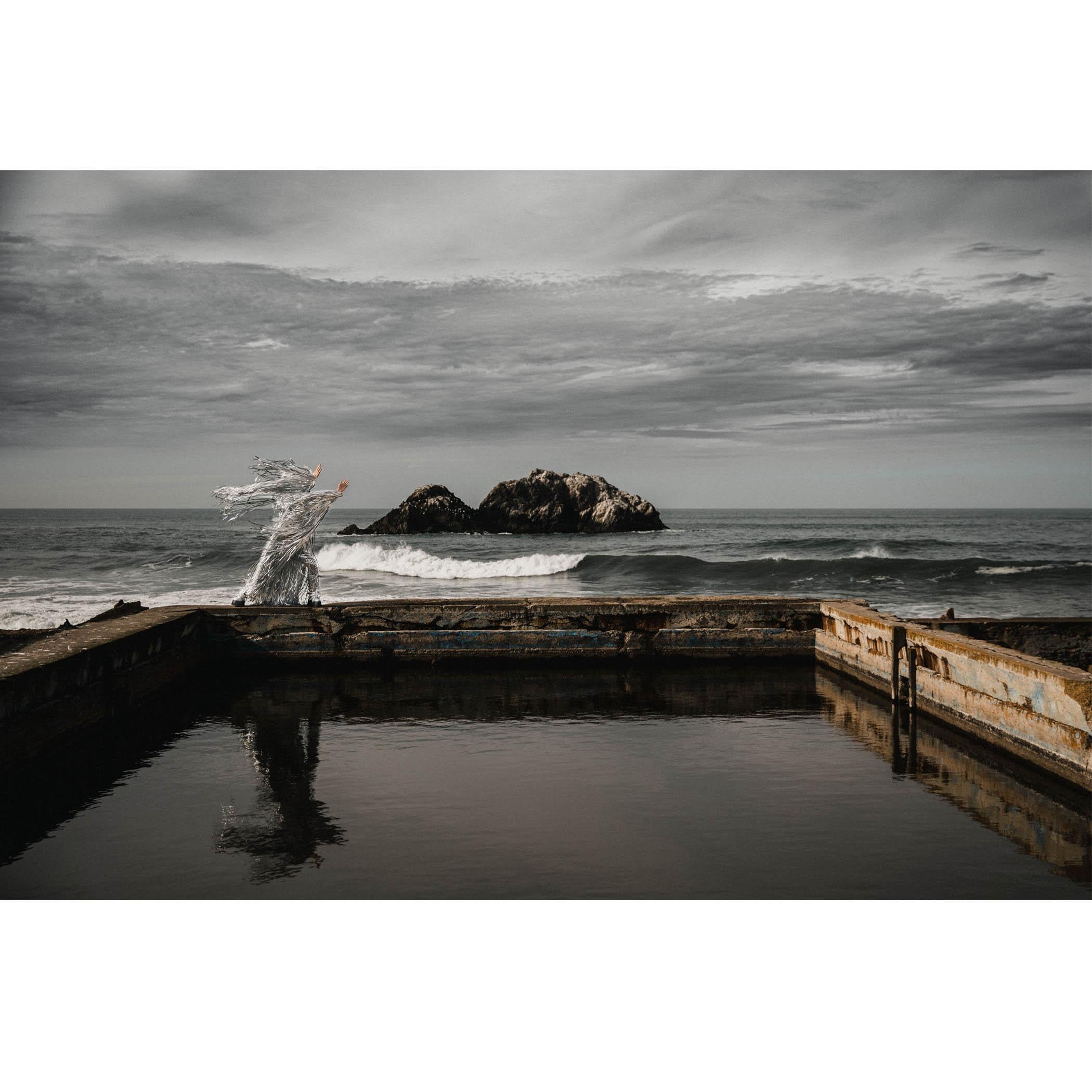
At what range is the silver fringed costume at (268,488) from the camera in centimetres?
1094

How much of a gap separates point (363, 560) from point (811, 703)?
24267 mm

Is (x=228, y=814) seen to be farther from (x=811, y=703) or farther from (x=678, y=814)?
(x=811, y=703)

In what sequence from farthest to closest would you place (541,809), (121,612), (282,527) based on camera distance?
1. (282,527)
2. (121,612)
3. (541,809)

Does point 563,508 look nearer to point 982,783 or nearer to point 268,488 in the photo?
point 268,488

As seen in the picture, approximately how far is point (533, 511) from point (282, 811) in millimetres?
51236

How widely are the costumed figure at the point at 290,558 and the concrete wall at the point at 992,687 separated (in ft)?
20.4

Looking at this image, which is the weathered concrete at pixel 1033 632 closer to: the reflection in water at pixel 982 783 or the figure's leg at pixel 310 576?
the reflection in water at pixel 982 783

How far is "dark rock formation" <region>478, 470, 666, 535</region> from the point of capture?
5547 centimetres

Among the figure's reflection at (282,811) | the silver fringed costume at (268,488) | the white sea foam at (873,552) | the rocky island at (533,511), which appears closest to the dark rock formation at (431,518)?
the rocky island at (533,511)

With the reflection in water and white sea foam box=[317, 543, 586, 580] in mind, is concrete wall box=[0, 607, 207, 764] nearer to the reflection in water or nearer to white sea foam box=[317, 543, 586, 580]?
the reflection in water

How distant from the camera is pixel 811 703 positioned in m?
7.98

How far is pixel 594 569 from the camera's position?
94.6 ft

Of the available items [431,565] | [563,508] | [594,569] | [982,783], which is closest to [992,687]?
[982,783]

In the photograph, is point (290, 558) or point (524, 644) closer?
point (524, 644)
